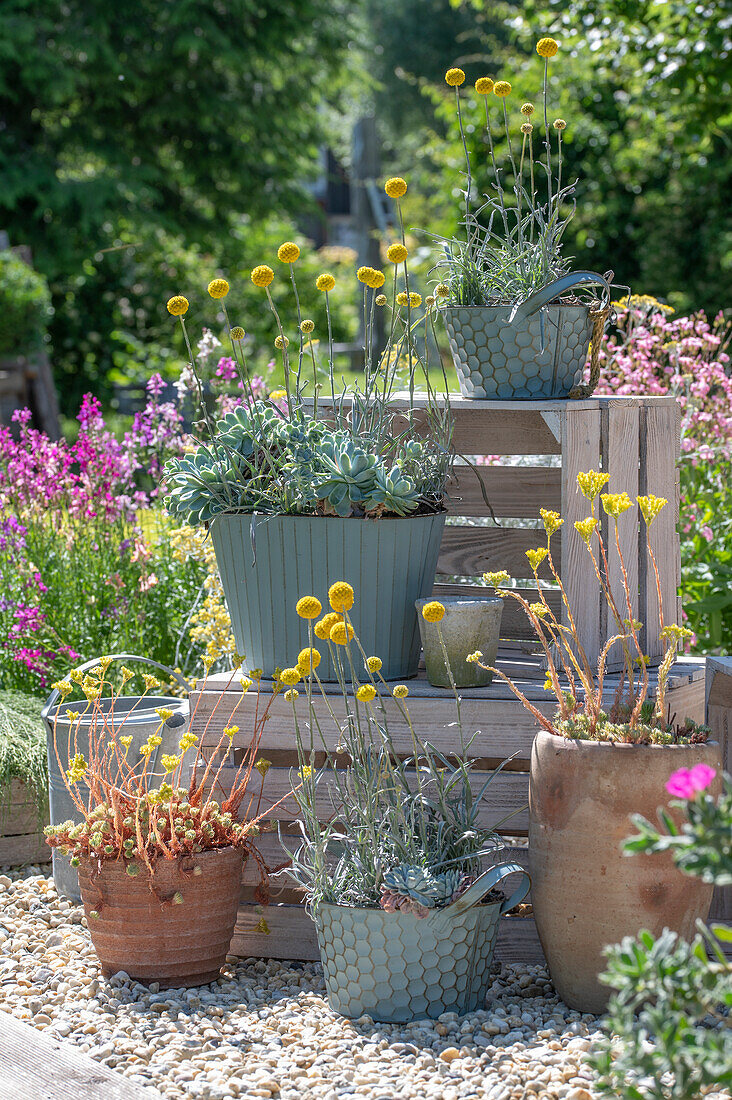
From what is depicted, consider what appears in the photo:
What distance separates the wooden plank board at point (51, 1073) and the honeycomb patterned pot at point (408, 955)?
0.41m

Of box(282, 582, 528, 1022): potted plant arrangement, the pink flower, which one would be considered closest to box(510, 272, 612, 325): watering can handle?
box(282, 582, 528, 1022): potted plant arrangement

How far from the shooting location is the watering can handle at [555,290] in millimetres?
2393

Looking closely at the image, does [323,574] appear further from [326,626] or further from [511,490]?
[511,490]

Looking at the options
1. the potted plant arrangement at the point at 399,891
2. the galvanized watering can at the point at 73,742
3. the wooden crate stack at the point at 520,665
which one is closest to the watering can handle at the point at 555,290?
the wooden crate stack at the point at 520,665

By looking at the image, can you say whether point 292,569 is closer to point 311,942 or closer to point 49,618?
point 311,942

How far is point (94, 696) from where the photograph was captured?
2285 millimetres

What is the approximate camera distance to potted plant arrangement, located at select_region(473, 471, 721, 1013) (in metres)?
1.91

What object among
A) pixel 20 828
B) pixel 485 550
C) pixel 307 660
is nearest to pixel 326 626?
pixel 307 660

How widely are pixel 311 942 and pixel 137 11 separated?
34.6 ft

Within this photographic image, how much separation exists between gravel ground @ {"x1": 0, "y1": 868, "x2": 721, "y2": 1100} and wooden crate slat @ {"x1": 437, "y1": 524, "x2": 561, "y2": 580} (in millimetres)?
959

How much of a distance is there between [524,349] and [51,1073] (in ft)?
5.48

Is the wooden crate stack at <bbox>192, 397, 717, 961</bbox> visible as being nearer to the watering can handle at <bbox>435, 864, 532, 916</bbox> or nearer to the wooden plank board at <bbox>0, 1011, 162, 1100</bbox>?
the watering can handle at <bbox>435, 864, 532, 916</bbox>

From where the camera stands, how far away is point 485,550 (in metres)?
2.85

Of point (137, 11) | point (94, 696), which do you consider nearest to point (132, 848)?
point (94, 696)
